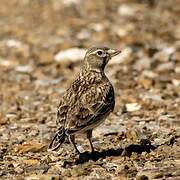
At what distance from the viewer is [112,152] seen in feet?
33.0

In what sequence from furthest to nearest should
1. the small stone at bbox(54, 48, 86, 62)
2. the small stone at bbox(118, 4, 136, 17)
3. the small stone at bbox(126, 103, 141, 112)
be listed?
the small stone at bbox(118, 4, 136, 17), the small stone at bbox(54, 48, 86, 62), the small stone at bbox(126, 103, 141, 112)

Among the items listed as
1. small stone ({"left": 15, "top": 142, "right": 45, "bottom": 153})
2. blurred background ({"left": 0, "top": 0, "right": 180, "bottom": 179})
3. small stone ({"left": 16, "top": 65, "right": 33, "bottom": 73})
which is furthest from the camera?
small stone ({"left": 16, "top": 65, "right": 33, "bottom": 73})

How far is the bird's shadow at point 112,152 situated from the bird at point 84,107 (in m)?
0.09

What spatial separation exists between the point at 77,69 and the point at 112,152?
5.72m

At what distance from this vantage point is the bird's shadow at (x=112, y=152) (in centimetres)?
979

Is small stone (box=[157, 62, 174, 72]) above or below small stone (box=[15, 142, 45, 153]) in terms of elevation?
above

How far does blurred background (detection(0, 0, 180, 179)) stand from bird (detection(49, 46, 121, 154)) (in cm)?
51

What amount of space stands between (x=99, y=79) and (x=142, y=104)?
2793 mm

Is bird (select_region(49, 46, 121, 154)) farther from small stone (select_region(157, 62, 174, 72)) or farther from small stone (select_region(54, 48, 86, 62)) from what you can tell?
small stone (select_region(54, 48, 86, 62))

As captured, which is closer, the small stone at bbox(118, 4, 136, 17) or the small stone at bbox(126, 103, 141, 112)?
the small stone at bbox(126, 103, 141, 112)

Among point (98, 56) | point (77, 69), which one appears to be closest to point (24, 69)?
point (77, 69)

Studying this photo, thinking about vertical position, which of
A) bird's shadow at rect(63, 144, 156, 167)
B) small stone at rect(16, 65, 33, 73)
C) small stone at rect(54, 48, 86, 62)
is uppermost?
small stone at rect(54, 48, 86, 62)

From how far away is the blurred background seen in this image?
398 inches

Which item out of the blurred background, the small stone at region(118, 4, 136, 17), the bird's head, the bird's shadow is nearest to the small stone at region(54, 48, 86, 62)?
the blurred background
